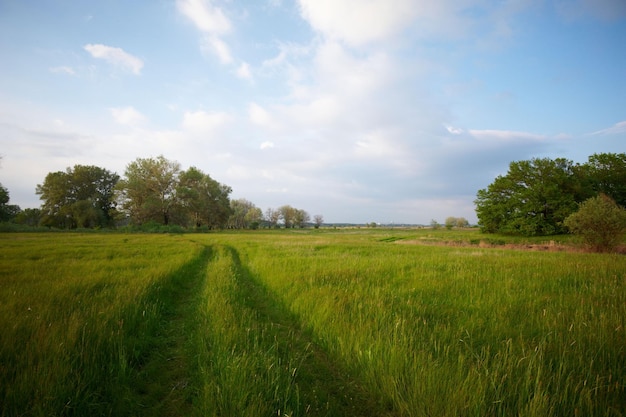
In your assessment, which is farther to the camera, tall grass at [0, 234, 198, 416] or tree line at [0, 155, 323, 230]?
tree line at [0, 155, 323, 230]

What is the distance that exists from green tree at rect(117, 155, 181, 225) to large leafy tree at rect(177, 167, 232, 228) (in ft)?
9.58

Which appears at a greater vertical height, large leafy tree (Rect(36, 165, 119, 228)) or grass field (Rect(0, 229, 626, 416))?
large leafy tree (Rect(36, 165, 119, 228))

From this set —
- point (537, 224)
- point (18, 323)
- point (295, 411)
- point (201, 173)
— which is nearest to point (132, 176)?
point (201, 173)

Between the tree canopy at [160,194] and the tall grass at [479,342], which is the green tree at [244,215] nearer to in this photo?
the tree canopy at [160,194]

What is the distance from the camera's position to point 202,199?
68.7 meters

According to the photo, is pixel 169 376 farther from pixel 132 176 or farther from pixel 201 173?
pixel 201 173

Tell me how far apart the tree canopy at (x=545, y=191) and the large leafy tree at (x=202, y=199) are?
233ft

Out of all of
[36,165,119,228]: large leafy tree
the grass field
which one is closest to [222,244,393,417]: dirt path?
the grass field

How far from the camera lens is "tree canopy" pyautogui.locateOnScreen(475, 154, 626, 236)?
115ft

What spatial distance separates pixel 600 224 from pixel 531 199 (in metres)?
18.6

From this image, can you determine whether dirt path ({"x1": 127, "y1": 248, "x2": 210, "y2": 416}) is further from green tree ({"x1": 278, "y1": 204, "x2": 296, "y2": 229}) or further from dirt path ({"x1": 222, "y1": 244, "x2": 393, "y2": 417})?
green tree ({"x1": 278, "y1": 204, "x2": 296, "y2": 229})

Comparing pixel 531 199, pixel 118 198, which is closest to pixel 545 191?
pixel 531 199

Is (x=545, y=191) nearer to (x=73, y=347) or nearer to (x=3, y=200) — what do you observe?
(x=73, y=347)

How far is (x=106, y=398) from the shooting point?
A: 2811 millimetres
